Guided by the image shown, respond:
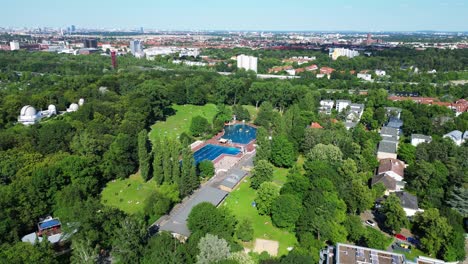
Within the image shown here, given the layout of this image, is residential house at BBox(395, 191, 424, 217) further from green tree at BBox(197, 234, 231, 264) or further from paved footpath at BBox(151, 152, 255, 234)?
green tree at BBox(197, 234, 231, 264)

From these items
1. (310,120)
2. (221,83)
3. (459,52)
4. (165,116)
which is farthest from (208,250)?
(459,52)

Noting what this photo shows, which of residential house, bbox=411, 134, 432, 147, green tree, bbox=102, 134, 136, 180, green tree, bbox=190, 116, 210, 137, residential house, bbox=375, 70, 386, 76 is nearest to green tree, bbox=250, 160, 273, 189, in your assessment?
green tree, bbox=102, 134, 136, 180

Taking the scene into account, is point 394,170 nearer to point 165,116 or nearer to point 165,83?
point 165,116

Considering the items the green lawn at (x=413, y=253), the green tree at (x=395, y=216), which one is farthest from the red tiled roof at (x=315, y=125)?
the green lawn at (x=413, y=253)

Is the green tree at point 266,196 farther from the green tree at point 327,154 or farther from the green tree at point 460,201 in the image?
the green tree at point 460,201

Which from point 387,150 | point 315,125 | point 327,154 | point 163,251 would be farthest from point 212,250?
point 315,125

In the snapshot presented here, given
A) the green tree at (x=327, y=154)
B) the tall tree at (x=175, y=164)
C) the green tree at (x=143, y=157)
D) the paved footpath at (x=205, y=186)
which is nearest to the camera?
the paved footpath at (x=205, y=186)

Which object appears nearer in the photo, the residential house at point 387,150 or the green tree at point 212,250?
the green tree at point 212,250
